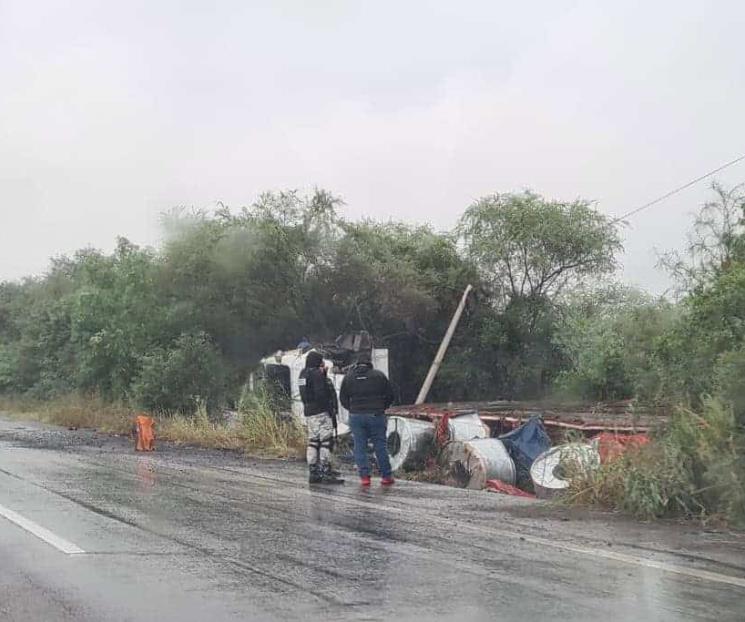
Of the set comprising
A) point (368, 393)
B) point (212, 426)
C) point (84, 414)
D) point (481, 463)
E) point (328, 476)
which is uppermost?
point (368, 393)

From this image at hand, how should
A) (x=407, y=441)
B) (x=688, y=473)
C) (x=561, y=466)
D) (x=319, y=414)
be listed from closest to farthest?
1. (x=688, y=473)
2. (x=561, y=466)
3. (x=319, y=414)
4. (x=407, y=441)

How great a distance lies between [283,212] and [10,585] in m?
17.5

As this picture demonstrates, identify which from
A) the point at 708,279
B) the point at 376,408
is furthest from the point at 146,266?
the point at 708,279

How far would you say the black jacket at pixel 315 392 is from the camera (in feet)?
44.0

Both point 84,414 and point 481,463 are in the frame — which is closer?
point 481,463

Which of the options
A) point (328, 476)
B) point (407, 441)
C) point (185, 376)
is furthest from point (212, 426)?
point (328, 476)

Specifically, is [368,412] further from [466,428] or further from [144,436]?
[144,436]

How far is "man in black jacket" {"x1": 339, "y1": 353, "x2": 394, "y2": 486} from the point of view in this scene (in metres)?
13.2

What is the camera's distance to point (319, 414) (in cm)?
1343

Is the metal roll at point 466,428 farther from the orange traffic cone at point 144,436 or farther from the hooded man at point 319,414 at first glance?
the orange traffic cone at point 144,436

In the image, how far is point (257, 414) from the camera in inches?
A: 787

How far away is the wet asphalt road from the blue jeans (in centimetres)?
76

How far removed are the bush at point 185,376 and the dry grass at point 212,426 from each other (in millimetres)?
639

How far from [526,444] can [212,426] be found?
29.5 ft
